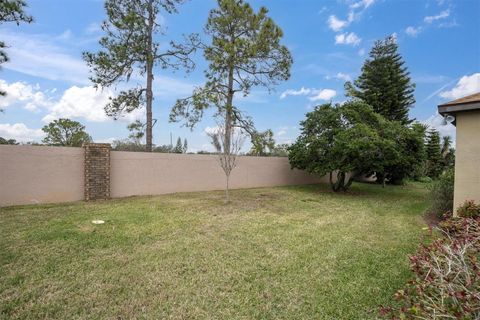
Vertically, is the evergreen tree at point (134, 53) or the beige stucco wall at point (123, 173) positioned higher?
the evergreen tree at point (134, 53)

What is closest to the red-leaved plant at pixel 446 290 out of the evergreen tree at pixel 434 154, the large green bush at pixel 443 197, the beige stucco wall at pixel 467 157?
the beige stucco wall at pixel 467 157

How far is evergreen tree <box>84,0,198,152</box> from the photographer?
1207 cm

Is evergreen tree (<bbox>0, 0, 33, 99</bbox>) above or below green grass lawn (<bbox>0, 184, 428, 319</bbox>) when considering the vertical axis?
above

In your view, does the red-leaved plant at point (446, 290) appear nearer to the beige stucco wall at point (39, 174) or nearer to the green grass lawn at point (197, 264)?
the green grass lawn at point (197, 264)

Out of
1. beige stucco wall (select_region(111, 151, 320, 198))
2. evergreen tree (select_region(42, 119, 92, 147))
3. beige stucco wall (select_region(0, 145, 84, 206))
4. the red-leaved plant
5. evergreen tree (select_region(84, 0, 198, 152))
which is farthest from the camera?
evergreen tree (select_region(42, 119, 92, 147))

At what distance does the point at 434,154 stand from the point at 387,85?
948 centimetres

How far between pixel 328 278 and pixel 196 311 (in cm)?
175

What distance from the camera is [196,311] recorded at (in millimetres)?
2736

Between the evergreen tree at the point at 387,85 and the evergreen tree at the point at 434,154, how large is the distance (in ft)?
21.3

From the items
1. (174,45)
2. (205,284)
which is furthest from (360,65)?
(205,284)

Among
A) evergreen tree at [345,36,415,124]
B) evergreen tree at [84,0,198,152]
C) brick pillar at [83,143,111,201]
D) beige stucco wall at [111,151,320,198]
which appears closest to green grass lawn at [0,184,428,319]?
brick pillar at [83,143,111,201]

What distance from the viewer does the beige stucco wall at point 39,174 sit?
7.71m

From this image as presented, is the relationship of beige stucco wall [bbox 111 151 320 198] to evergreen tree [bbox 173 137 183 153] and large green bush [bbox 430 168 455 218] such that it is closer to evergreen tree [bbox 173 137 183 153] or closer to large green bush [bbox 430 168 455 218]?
evergreen tree [bbox 173 137 183 153]

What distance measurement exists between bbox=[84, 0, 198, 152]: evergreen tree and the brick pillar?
13.7 ft
